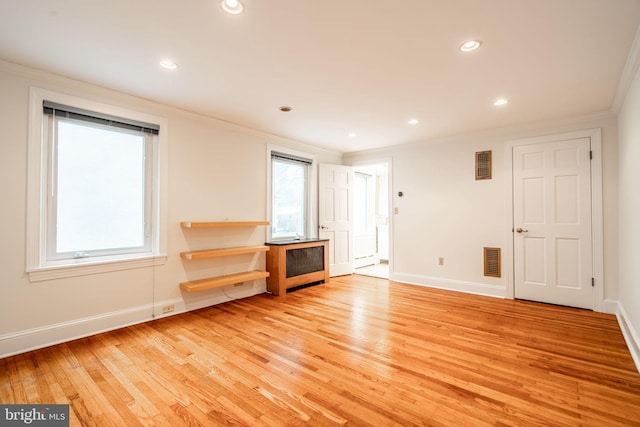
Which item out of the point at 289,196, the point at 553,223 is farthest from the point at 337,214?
the point at 553,223

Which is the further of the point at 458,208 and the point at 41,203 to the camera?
the point at 458,208

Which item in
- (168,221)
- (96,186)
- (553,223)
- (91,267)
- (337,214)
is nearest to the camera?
(91,267)

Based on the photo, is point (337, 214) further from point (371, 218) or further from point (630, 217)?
point (630, 217)

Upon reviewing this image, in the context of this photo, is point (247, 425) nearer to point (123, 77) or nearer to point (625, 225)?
point (123, 77)

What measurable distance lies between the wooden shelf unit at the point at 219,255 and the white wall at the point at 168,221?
111 millimetres

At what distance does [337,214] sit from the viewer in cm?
568

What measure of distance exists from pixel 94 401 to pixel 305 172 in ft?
13.9

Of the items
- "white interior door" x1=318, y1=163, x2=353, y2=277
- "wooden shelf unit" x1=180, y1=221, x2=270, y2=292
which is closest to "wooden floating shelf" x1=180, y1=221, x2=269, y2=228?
"wooden shelf unit" x1=180, y1=221, x2=270, y2=292

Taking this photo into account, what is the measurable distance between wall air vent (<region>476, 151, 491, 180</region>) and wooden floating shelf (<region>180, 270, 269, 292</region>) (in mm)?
3559

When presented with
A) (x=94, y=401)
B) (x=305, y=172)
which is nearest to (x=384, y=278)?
(x=305, y=172)

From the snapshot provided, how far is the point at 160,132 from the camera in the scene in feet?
11.3

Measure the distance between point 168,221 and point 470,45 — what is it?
11.4ft

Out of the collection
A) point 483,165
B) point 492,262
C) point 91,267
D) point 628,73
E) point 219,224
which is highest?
point 628,73

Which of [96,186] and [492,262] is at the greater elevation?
[96,186]
